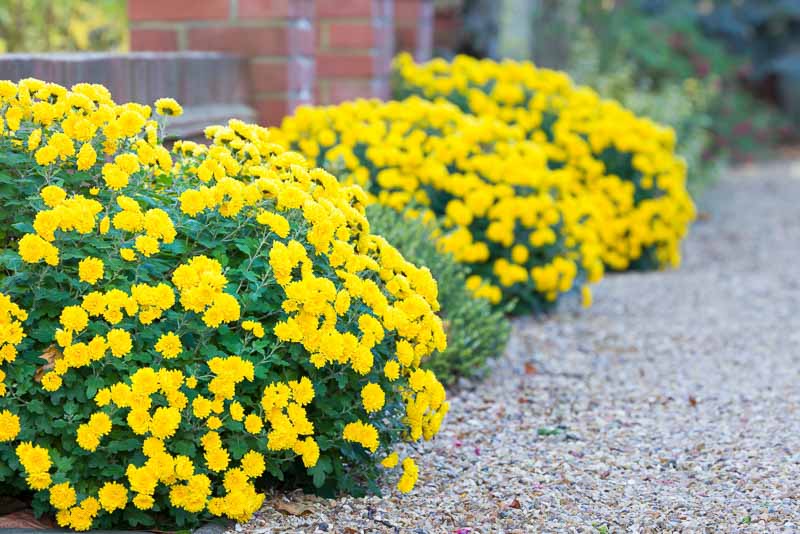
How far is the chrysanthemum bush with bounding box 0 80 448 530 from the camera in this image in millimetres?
2307

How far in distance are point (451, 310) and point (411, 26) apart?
4204mm

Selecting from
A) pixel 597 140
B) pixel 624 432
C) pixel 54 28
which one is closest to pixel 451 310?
pixel 624 432

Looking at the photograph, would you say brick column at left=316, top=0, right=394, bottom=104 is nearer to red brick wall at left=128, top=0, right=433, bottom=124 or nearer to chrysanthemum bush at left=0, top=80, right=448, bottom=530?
red brick wall at left=128, top=0, right=433, bottom=124

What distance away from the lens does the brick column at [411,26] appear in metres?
7.75

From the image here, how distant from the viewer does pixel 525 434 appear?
3.42 metres

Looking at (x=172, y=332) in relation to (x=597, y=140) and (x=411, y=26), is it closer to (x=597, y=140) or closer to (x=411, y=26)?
(x=597, y=140)

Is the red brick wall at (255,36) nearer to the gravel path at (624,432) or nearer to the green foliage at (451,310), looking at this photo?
the green foliage at (451,310)

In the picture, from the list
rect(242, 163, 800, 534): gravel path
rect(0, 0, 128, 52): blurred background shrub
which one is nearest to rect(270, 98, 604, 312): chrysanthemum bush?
rect(242, 163, 800, 534): gravel path

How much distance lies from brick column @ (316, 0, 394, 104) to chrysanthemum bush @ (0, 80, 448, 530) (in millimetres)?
3338

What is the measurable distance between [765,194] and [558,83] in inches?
194

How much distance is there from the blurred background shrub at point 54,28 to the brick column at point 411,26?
7.16 feet

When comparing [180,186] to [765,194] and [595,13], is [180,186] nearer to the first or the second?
[765,194]

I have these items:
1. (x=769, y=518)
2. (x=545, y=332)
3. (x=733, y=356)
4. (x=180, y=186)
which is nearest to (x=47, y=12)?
(x=545, y=332)

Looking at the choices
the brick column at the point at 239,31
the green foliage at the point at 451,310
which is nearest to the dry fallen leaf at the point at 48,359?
the green foliage at the point at 451,310
